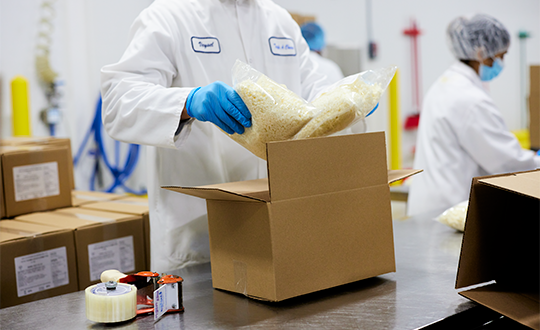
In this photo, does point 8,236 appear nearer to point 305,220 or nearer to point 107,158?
point 305,220

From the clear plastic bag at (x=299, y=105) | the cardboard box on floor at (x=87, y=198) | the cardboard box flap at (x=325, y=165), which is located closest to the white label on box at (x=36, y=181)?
the cardboard box on floor at (x=87, y=198)

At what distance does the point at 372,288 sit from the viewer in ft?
3.17

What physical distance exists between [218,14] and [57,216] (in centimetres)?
83

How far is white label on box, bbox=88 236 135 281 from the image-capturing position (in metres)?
1.46

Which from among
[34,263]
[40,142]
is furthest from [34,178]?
[34,263]

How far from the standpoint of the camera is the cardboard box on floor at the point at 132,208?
1588 millimetres

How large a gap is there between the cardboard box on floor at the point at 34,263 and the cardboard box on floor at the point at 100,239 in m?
0.03

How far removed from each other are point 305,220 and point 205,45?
0.62 m

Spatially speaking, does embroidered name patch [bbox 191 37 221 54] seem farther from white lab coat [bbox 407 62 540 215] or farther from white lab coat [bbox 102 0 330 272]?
white lab coat [bbox 407 62 540 215]

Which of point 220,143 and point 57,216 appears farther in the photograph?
point 57,216

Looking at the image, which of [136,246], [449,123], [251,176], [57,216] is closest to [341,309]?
[251,176]

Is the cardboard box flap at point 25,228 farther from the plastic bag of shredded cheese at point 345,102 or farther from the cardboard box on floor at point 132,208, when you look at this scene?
the plastic bag of shredded cheese at point 345,102

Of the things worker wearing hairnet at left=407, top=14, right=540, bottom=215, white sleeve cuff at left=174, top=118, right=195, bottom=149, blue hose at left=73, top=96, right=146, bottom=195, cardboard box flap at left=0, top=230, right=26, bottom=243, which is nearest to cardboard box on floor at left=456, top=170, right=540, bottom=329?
white sleeve cuff at left=174, top=118, right=195, bottom=149

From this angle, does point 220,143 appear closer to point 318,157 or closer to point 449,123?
point 318,157
